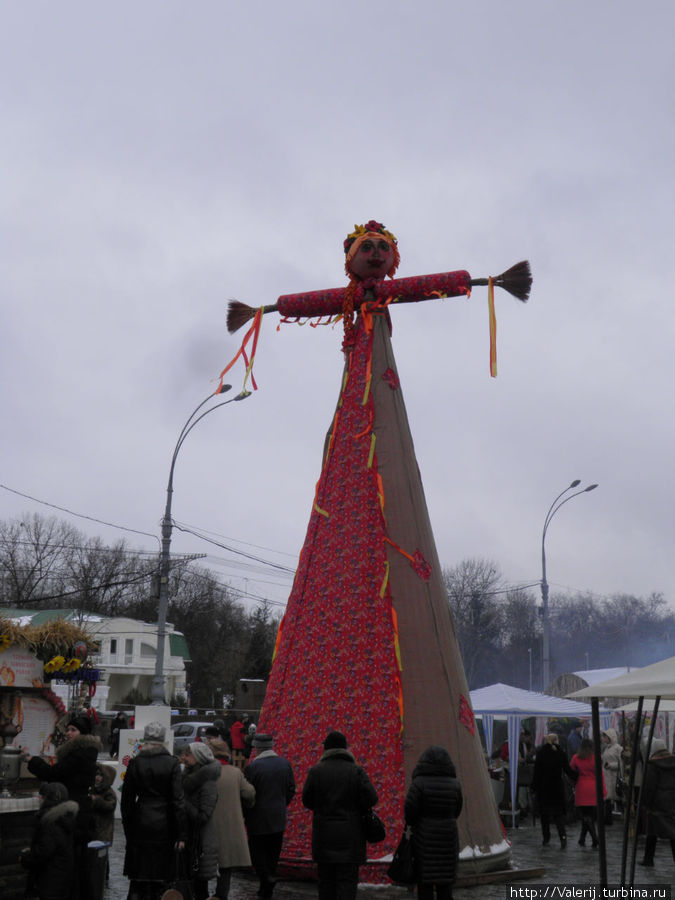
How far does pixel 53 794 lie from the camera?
5.81 m

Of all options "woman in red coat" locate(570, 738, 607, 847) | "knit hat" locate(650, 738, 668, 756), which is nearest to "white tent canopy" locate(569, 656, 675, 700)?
"knit hat" locate(650, 738, 668, 756)

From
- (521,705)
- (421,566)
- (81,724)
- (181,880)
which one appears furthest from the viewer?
(521,705)

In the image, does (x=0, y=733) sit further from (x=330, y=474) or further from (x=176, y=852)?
(x=330, y=474)

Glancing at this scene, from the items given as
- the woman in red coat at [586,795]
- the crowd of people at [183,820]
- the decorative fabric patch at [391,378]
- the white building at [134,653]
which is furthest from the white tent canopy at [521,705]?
the white building at [134,653]

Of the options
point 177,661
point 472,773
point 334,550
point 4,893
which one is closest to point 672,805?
point 472,773

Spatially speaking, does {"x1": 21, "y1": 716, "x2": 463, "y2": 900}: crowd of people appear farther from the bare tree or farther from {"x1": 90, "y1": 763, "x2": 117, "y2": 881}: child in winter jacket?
the bare tree

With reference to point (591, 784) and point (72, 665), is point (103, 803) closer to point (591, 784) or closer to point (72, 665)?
point (72, 665)

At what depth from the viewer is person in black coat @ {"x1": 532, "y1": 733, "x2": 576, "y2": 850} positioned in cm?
1199

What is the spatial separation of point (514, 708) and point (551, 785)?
337 cm

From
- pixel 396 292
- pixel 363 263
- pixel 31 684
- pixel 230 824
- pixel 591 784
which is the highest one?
pixel 363 263

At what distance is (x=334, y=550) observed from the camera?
9.01 meters

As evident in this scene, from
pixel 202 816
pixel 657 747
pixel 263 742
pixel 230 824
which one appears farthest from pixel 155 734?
pixel 657 747

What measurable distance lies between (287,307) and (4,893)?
614 cm

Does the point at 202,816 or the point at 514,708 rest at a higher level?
the point at 514,708
